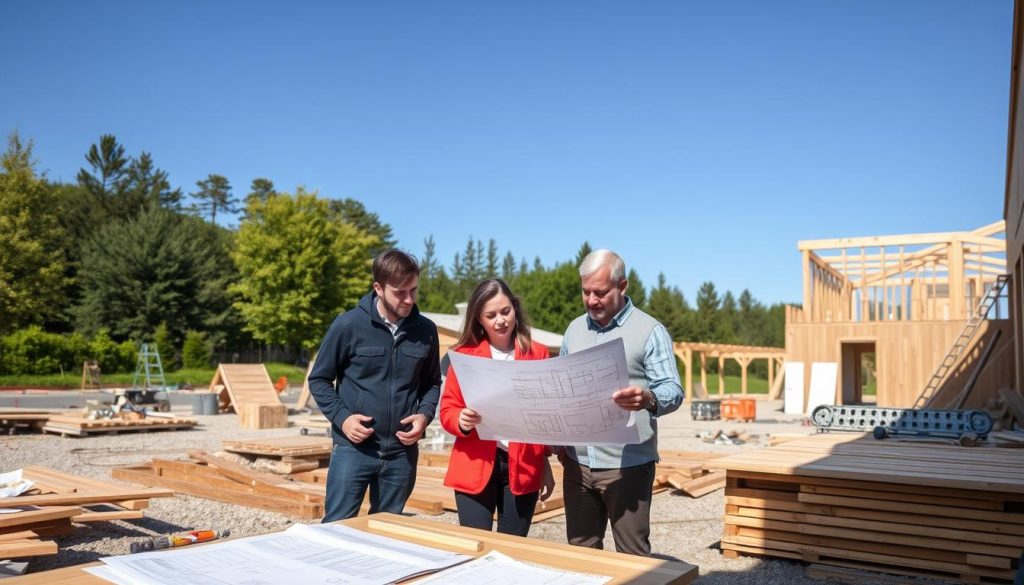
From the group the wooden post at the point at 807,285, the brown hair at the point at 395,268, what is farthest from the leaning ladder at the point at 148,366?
the brown hair at the point at 395,268

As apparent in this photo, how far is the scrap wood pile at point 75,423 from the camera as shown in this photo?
51.8 feet

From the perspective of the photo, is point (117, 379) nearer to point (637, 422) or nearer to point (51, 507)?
point (51, 507)

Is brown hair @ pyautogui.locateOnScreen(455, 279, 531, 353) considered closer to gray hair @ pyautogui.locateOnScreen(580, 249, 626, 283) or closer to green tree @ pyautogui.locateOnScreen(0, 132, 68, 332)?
gray hair @ pyautogui.locateOnScreen(580, 249, 626, 283)

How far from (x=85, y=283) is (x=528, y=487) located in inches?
1933

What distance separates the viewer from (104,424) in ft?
52.9

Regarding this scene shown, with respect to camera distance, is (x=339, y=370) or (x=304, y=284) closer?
(x=339, y=370)

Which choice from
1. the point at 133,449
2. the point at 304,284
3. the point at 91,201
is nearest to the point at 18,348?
the point at 304,284

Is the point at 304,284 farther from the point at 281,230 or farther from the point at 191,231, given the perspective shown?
the point at 191,231

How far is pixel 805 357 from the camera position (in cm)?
2583

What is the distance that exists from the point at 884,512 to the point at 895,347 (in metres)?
21.1

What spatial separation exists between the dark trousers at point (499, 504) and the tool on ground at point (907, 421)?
659cm

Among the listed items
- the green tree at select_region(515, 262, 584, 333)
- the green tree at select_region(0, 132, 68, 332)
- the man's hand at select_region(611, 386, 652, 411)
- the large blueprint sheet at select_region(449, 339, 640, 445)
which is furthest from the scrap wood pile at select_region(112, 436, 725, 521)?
the green tree at select_region(515, 262, 584, 333)

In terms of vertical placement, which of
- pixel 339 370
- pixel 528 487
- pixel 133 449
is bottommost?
pixel 133 449

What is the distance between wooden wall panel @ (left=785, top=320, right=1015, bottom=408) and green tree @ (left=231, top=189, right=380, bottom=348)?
90.1 ft
